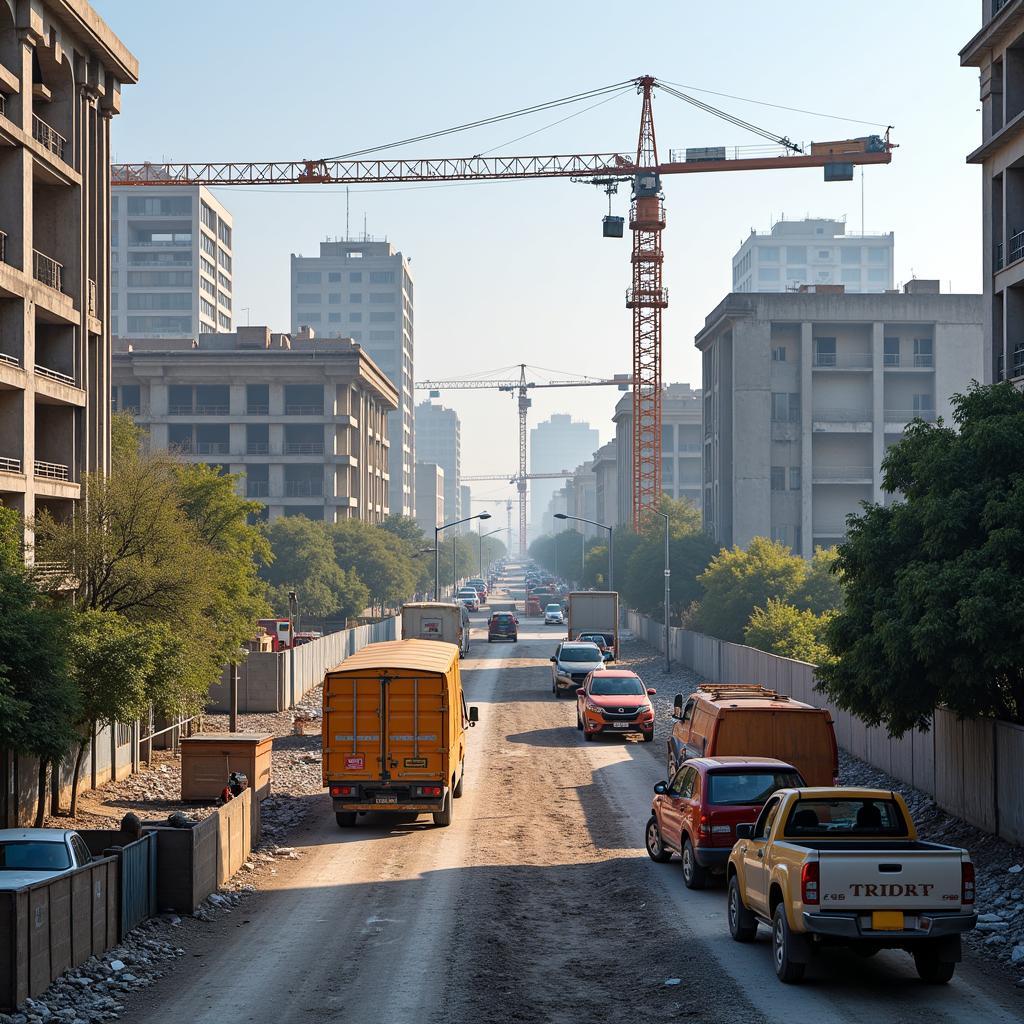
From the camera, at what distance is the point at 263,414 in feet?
360

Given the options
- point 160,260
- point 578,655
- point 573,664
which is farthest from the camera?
point 160,260

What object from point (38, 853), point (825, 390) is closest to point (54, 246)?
point (38, 853)

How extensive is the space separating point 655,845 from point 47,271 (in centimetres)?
2265

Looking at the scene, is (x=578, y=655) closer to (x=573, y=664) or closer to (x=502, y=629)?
(x=573, y=664)

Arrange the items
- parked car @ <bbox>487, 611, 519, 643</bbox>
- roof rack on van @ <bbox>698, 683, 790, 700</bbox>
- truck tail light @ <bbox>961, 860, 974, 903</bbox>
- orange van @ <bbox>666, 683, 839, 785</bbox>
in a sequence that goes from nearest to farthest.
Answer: truck tail light @ <bbox>961, 860, 974, 903</bbox>, orange van @ <bbox>666, 683, 839, 785</bbox>, roof rack on van @ <bbox>698, 683, 790, 700</bbox>, parked car @ <bbox>487, 611, 519, 643</bbox>

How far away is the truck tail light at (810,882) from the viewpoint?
1337 cm

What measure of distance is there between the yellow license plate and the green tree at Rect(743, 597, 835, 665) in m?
31.3

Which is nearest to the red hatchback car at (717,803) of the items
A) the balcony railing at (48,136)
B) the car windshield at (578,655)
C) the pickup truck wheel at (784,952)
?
the pickup truck wheel at (784,952)

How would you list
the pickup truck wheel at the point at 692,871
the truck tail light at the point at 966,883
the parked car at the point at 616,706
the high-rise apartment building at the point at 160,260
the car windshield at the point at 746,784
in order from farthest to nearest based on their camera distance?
the high-rise apartment building at the point at 160,260 → the parked car at the point at 616,706 → the pickup truck wheel at the point at 692,871 → the car windshield at the point at 746,784 → the truck tail light at the point at 966,883

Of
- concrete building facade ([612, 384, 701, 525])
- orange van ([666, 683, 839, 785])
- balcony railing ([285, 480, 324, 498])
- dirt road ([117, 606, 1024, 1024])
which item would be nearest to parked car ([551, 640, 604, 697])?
dirt road ([117, 606, 1024, 1024])

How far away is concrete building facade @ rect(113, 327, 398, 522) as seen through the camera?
356 feet

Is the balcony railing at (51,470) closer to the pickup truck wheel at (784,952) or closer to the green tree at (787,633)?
the green tree at (787,633)

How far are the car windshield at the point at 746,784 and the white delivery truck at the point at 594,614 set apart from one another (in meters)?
44.2

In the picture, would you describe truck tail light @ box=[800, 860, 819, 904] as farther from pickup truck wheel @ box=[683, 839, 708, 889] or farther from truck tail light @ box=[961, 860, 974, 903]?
pickup truck wheel @ box=[683, 839, 708, 889]
